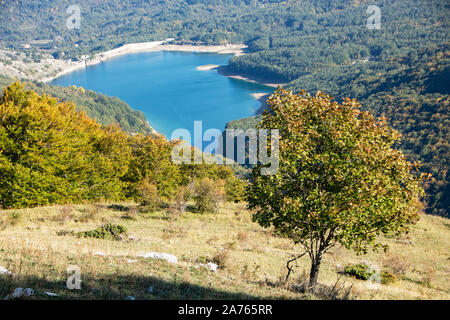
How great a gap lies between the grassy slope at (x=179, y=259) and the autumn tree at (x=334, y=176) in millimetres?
2756

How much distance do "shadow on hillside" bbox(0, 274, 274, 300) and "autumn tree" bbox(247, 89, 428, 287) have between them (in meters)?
3.40

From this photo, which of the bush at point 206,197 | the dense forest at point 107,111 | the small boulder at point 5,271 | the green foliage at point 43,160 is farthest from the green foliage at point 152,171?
the dense forest at point 107,111

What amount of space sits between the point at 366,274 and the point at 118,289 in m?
13.3

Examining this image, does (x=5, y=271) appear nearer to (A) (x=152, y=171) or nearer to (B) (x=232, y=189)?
(A) (x=152, y=171)

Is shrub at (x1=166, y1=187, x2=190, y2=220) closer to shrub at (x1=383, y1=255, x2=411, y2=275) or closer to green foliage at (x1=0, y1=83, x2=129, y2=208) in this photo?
green foliage at (x1=0, y1=83, x2=129, y2=208)

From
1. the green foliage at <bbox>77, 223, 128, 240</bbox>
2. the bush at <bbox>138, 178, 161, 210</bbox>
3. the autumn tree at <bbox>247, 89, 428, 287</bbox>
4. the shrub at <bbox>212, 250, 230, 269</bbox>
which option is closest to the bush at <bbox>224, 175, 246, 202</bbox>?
the bush at <bbox>138, 178, 161, 210</bbox>

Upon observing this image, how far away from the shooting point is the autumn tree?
1177 cm

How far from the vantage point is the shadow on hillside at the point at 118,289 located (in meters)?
8.90

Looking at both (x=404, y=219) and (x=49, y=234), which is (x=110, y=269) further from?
(x=404, y=219)

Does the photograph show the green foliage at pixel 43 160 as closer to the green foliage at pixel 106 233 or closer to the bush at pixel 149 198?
the bush at pixel 149 198

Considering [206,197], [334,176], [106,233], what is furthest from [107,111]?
[334,176]

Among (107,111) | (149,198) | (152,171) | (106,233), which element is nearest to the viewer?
(106,233)

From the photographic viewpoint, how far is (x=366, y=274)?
18062 millimetres

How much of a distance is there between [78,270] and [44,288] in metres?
1.80
